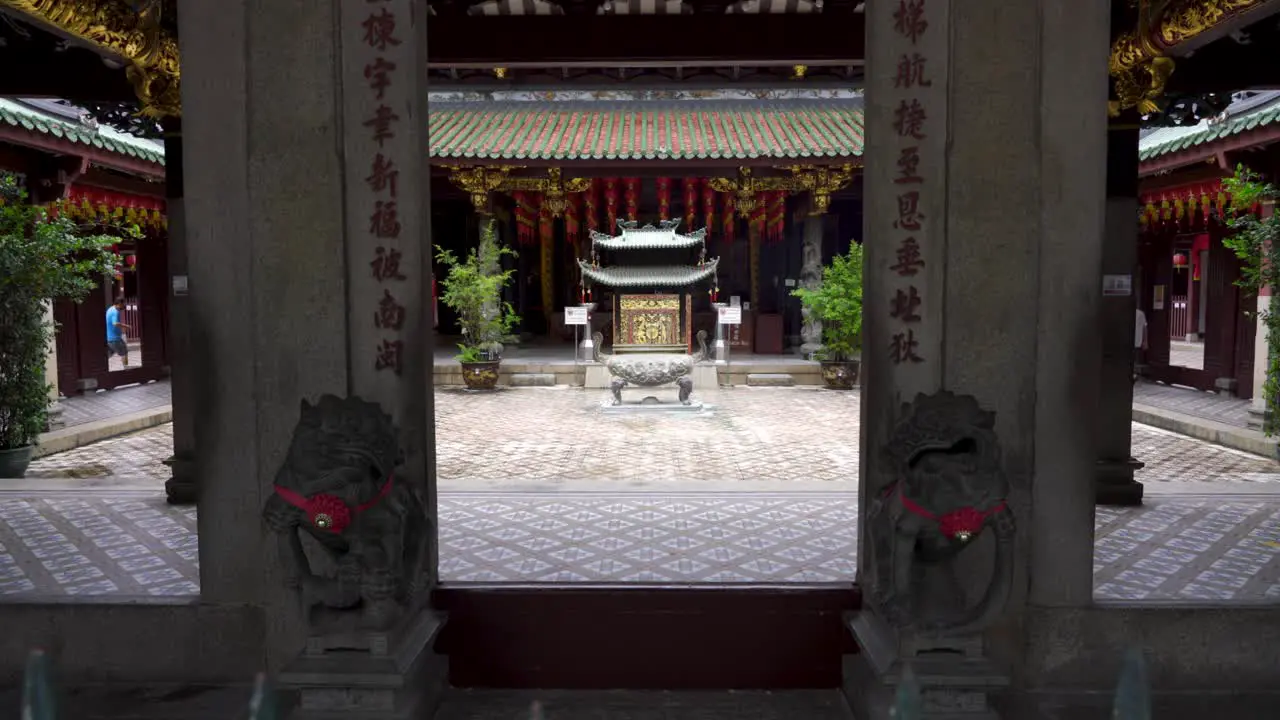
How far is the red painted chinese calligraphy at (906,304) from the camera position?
2.70 metres

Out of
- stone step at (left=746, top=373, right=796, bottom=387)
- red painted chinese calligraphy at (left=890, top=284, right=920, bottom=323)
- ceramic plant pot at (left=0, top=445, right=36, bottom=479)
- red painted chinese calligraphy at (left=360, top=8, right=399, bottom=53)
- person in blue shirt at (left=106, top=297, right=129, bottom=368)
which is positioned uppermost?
red painted chinese calligraphy at (left=360, top=8, right=399, bottom=53)

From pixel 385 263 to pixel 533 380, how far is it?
10.1 metres

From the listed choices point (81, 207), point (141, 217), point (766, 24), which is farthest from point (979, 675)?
point (141, 217)

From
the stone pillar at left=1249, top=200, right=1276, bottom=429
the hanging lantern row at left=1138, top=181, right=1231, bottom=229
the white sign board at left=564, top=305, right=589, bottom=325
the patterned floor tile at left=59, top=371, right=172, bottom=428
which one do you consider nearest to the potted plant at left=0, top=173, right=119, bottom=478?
the patterned floor tile at left=59, top=371, right=172, bottom=428

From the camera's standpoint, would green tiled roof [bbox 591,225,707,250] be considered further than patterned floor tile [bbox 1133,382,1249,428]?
Yes

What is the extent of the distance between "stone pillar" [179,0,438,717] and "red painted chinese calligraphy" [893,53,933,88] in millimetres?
1785

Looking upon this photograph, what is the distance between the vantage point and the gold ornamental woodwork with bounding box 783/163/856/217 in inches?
529

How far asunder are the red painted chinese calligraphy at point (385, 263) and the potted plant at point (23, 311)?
18.1 feet

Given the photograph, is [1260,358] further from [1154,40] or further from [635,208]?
[635,208]

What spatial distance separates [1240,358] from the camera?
10438mm

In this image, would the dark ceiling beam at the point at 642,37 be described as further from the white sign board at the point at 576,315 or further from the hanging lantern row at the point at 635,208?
the hanging lantern row at the point at 635,208

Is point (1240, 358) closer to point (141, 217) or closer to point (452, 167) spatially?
point (452, 167)

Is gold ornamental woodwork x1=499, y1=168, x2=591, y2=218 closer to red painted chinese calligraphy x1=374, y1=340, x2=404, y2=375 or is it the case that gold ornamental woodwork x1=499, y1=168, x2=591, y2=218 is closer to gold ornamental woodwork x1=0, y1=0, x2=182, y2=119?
gold ornamental woodwork x1=0, y1=0, x2=182, y2=119

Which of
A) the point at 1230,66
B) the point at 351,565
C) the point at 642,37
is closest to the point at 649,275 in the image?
the point at 642,37
